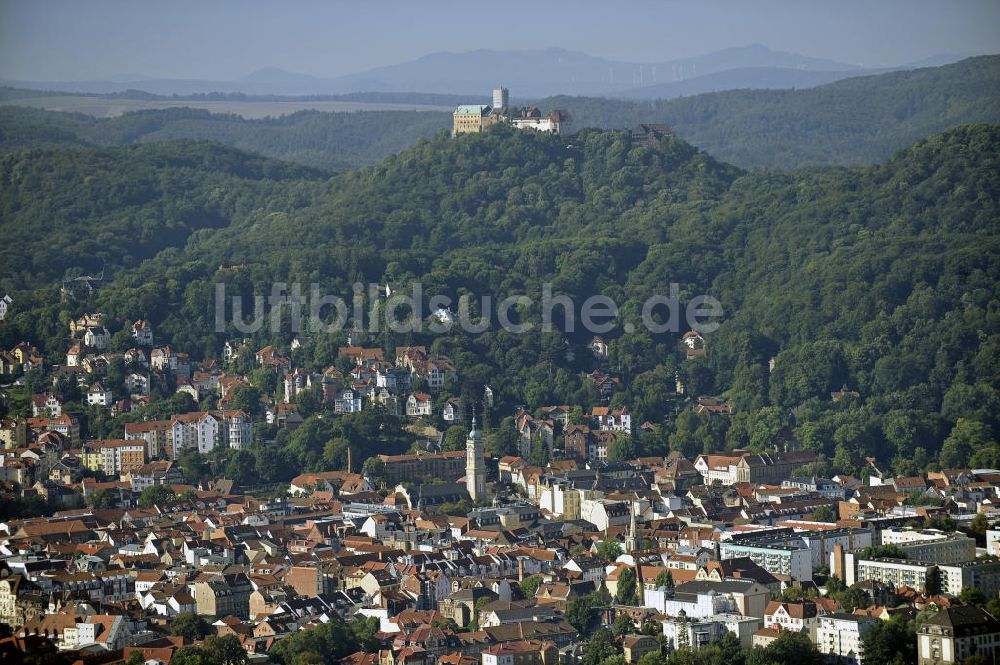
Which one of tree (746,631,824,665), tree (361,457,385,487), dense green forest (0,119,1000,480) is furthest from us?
dense green forest (0,119,1000,480)

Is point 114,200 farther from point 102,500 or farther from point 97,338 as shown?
point 102,500

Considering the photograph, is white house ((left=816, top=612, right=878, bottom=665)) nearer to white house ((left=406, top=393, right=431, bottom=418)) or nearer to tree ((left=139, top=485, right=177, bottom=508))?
tree ((left=139, top=485, right=177, bottom=508))

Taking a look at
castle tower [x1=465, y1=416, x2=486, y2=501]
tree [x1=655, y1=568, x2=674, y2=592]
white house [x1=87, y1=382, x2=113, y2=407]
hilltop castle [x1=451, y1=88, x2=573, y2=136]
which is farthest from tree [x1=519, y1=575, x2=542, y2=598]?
hilltop castle [x1=451, y1=88, x2=573, y2=136]

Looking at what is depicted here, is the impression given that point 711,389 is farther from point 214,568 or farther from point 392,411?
point 214,568

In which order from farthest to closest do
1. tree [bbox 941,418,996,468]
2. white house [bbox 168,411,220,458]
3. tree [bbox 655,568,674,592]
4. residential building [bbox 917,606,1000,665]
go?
white house [bbox 168,411,220,458] < tree [bbox 941,418,996,468] < tree [bbox 655,568,674,592] < residential building [bbox 917,606,1000,665]

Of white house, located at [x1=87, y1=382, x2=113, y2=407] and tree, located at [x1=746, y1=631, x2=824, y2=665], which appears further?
white house, located at [x1=87, y1=382, x2=113, y2=407]

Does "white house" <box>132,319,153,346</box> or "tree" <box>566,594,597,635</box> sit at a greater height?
"white house" <box>132,319,153,346</box>
